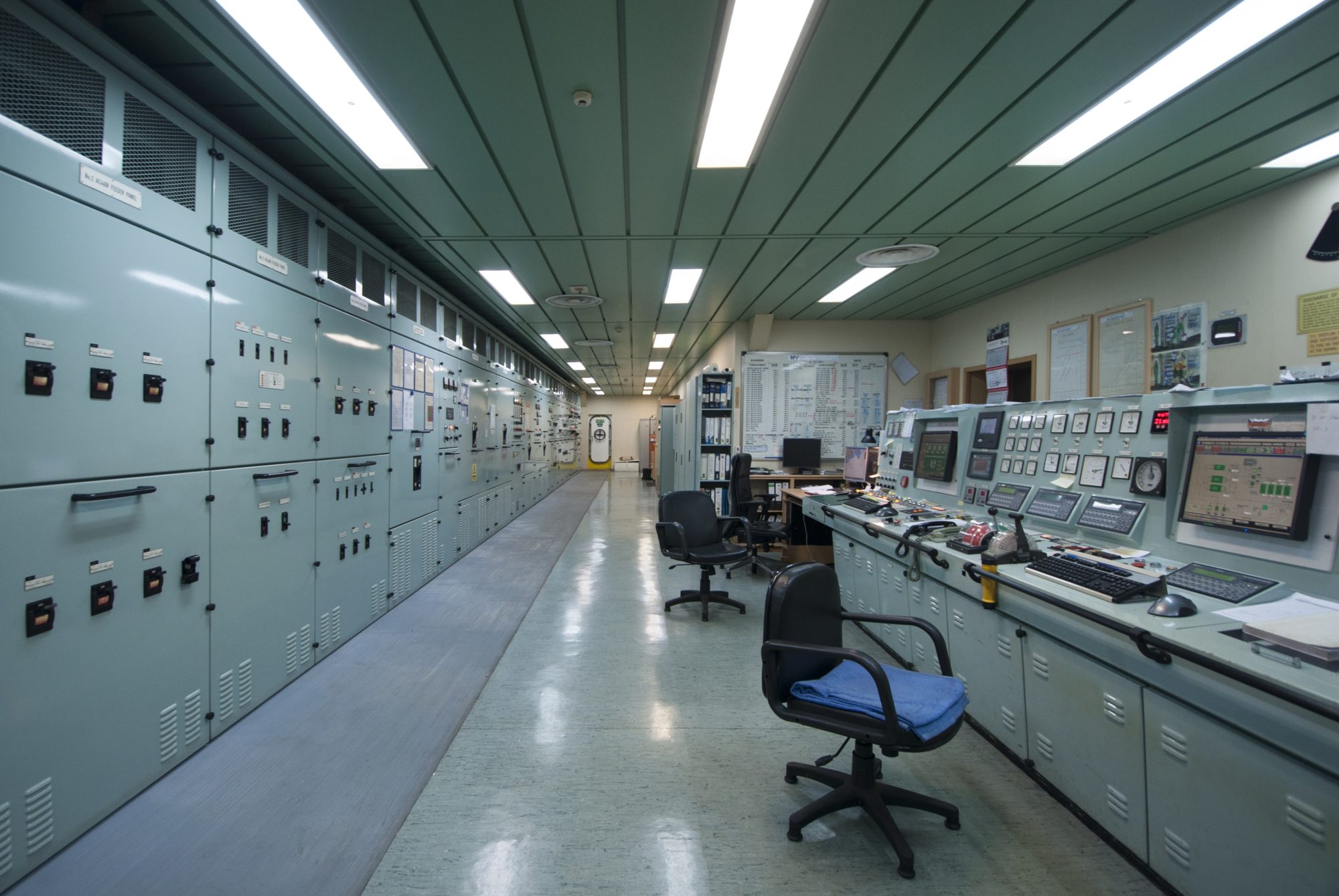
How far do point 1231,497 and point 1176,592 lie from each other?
412 millimetres

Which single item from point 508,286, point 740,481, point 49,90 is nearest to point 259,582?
point 49,90

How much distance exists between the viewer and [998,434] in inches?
116

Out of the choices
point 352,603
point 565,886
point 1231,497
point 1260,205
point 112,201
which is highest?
point 1260,205

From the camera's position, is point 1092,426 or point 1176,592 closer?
point 1176,592

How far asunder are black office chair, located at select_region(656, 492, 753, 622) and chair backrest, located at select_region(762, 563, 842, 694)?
177cm

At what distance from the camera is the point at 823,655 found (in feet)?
5.41

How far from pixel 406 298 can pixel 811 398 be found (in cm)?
441

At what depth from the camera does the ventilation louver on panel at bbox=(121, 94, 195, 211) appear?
1.89 m

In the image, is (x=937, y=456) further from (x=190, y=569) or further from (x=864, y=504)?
(x=190, y=569)

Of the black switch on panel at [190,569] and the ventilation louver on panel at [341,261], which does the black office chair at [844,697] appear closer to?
the black switch on panel at [190,569]

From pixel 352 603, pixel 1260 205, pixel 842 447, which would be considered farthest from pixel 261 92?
pixel 842 447

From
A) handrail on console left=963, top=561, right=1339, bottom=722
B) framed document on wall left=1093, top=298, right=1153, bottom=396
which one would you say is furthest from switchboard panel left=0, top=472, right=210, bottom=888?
framed document on wall left=1093, top=298, right=1153, bottom=396

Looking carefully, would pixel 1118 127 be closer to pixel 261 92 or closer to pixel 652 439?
pixel 261 92

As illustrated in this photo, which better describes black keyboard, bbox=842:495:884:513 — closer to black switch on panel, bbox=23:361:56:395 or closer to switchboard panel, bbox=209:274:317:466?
switchboard panel, bbox=209:274:317:466
